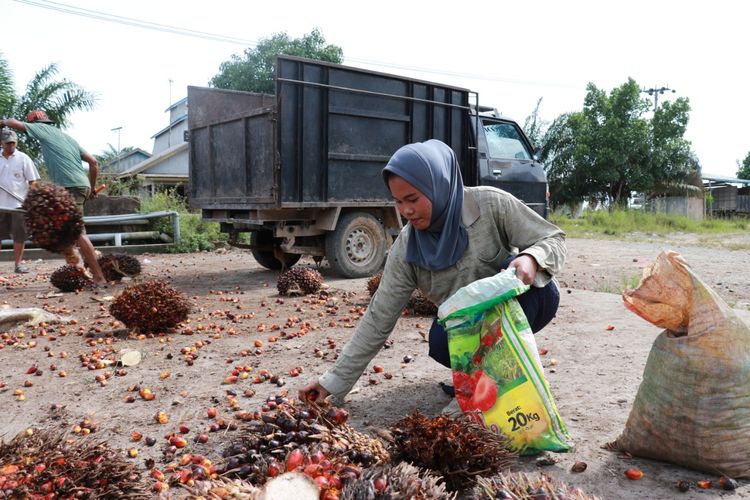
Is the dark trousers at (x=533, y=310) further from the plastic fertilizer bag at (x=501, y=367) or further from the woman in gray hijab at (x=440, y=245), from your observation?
the plastic fertilizer bag at (x=501, y=367)

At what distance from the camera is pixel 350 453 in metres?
2.20

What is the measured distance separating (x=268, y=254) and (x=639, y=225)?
15865mm

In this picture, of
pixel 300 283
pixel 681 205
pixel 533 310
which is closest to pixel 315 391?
pixel 533 310

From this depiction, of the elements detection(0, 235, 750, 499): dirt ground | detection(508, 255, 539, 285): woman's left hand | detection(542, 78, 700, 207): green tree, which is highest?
detection(542, 78, 700, 207): green tree

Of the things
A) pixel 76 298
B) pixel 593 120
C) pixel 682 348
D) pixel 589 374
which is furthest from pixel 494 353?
pixel 593 120

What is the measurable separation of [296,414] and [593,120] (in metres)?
32.3

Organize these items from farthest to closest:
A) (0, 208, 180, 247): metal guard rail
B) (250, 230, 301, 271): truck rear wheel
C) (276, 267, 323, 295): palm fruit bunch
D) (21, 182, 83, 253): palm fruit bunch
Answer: (0, 208, 180, 247): metal guard rail
(250, 230, 301, 271): truck rear wheel
(276, 267, 323, 295): palm fruit bunch
(21, 182, 83, 253): palm fruit bunch

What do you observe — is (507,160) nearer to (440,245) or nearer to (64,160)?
(64,160)

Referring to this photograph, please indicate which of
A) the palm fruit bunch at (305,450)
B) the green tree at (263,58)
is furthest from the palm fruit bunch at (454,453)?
the green tree at (263,58)

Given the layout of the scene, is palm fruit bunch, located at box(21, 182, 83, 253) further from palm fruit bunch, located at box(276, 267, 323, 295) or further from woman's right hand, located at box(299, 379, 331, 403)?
woman's right hand, located at box(299, 379, 331, 403)

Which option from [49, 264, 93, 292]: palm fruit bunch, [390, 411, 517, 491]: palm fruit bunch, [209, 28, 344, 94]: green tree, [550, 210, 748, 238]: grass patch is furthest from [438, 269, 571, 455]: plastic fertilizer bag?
[209, 28, 344, 94]: green tree

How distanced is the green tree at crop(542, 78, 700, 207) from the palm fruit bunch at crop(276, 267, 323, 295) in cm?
2549

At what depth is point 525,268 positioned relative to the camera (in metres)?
2.73

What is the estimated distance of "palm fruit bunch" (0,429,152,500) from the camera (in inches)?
72.8
